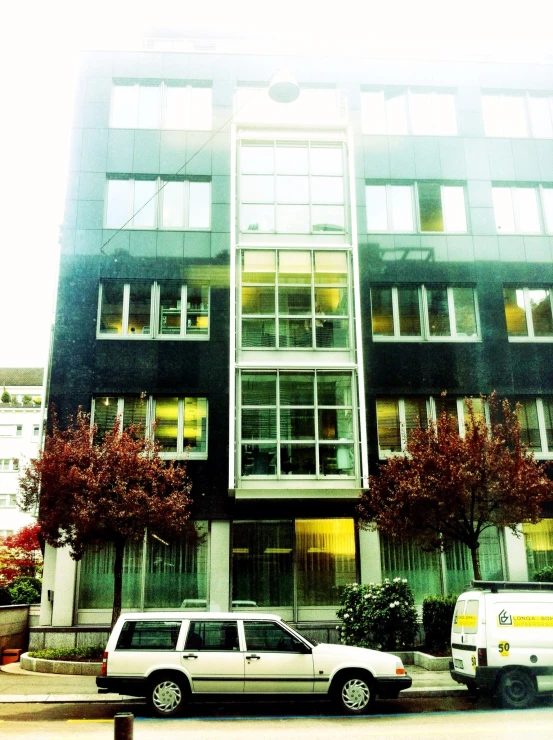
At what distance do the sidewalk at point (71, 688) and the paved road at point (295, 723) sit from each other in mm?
233

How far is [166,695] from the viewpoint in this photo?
11008mm

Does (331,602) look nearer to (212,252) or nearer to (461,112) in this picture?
(212,252)

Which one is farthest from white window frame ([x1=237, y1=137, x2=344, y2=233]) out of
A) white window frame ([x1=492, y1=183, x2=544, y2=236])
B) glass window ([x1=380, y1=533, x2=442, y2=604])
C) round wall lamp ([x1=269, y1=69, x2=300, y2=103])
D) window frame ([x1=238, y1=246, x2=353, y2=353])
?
glass window ([x1=380, y1=533, x2=442, y2=604])

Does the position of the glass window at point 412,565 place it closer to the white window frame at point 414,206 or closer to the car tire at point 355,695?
the car tire at point 355,695

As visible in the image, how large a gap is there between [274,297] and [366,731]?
12.6 m

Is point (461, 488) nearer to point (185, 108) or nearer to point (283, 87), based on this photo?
point (283, 87)

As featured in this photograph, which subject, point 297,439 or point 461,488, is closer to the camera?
point 461,488

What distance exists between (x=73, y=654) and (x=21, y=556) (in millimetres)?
20650

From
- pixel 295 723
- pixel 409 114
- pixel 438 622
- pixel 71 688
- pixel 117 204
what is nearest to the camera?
pixel 295 723

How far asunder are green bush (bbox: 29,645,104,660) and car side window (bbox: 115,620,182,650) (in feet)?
19.5

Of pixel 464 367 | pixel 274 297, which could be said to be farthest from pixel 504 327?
pixel 274 297

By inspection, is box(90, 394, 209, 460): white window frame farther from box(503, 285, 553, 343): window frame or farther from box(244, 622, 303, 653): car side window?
box(503, 285, 553, 343): window frame

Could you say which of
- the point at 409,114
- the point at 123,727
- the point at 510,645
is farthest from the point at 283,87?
the point at 123,727

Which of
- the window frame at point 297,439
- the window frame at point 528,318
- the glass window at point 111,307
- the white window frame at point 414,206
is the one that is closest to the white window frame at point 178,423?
the window frame at point 297,439
